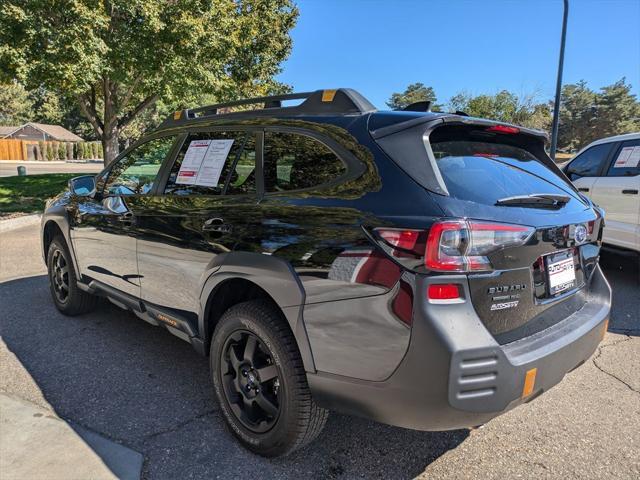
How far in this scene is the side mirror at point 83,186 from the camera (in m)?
3.93

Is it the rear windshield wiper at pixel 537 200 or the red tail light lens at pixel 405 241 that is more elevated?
the rear windshield wiper at pixel 537 200

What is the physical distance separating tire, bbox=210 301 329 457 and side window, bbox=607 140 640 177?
5.38m

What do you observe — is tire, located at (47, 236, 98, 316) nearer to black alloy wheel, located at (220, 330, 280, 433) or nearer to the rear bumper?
black alloy wheel, located at (220, 330, 280, 433)

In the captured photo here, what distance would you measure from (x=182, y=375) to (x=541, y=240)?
255 cm

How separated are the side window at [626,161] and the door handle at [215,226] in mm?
5390

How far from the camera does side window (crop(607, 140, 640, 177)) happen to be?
18.4ft

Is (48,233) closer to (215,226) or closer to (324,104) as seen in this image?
(215,226)

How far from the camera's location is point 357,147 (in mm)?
2148

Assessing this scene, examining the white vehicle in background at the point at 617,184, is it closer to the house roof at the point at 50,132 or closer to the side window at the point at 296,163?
the side window at the point at 296,163

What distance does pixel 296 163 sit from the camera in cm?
241

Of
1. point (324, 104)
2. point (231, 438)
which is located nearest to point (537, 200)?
point (324, 104)

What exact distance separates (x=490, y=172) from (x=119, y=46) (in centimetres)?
1030

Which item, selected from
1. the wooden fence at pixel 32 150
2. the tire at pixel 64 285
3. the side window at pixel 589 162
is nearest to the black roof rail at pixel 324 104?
the tire at pixel 64 285

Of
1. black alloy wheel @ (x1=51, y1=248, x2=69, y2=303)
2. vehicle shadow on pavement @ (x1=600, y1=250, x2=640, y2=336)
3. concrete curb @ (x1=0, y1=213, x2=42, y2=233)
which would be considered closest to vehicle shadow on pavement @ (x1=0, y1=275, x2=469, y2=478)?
black alloy wheel @ (x1=51, y1=248, x2=69, y2=303)
